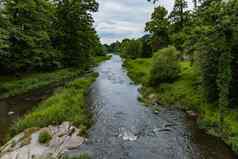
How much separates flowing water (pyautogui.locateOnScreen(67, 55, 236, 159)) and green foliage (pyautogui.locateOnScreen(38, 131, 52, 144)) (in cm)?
145

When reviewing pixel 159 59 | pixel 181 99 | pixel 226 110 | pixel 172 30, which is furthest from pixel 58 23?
pixel 226 110

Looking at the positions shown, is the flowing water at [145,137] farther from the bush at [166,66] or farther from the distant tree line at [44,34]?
the distant tree line at [44,34]

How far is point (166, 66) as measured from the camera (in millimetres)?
24250

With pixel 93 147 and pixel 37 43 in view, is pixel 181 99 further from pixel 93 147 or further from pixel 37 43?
pixel 37 43

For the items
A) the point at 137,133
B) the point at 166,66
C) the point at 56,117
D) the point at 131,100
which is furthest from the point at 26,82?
the point at 137,133

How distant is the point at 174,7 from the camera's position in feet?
123

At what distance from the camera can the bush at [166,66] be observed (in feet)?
79.5

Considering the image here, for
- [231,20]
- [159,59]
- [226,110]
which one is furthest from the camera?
[159,59]

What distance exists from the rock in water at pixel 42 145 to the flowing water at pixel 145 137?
626 mm

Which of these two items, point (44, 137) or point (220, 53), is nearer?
point (44, 137)

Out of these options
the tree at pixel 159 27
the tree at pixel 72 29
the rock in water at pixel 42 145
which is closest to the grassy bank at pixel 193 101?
the rock in water at pixel 42 145

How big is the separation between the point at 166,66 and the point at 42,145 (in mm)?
16078

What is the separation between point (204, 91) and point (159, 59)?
829 cm

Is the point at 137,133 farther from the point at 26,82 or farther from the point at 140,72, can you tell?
the point at 140,72
